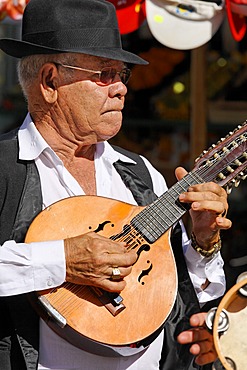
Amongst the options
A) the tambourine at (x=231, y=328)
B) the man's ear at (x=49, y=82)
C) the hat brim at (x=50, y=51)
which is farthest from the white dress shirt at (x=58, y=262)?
the tambourine at (x=231, y=328)

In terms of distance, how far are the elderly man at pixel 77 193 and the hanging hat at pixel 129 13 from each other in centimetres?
89

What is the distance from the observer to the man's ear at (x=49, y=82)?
2613 mm

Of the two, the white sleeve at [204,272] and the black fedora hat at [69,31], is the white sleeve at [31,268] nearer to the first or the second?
the white sleeve at [204,272]

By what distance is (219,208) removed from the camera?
2391 millimetres

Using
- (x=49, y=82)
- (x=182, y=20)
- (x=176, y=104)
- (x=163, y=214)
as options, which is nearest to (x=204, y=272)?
(x=163, y=214)

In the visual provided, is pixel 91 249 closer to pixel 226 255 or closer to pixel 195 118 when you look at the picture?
pixel 195 118

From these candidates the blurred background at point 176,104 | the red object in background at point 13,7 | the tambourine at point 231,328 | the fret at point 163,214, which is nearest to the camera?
the tambourine at point 231,328

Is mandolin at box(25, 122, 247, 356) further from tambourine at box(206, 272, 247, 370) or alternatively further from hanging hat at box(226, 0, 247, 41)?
hanging hat at box(226, 0, 247, 41)

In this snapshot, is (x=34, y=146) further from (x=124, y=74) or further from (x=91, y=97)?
(x=124, y=74)

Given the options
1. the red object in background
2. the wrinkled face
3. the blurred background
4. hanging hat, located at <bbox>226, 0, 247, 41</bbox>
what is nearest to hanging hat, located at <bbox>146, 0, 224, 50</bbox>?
hanging hat, located at <bbox>226, 0, 247, 41</bbox>

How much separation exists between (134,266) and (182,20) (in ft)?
4.93

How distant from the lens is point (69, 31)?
2580 millimetres

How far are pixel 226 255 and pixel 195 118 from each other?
119cm

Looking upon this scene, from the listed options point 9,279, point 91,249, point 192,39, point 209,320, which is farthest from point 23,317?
point 192,39
